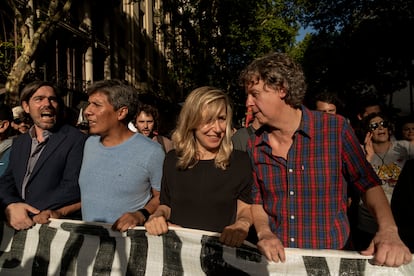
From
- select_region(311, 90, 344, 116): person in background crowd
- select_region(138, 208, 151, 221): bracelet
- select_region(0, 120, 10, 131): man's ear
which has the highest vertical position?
select_region(311, 90, 344, 116): person in background crowd

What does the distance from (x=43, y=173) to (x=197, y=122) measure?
1242 mm

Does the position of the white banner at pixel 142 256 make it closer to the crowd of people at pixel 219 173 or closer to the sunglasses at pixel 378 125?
the crowd of people at pixel 219 173

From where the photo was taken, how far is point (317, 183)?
2.21 metres

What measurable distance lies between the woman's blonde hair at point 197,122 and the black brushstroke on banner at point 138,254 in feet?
1.58

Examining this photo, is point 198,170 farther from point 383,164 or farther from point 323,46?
point 323,46

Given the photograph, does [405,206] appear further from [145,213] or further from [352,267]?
[145,213]

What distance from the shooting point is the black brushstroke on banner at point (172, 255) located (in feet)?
8.02

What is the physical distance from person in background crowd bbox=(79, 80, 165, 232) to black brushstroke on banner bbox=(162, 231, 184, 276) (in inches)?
9.9

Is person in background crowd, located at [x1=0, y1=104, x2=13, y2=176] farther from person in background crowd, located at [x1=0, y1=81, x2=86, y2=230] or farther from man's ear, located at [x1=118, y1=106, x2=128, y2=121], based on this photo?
man's ear, located at [x1=118, y1=106, x2=128, y2=121]

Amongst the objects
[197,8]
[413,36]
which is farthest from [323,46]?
[197,8]

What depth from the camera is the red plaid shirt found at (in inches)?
86.6

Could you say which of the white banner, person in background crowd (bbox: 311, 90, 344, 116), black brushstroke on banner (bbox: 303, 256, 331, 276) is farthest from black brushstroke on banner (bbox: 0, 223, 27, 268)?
person in background crowd (bbox: 311, 90, 344, 116)

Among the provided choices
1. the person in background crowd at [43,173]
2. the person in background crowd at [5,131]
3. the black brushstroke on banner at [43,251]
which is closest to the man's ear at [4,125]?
the person in background crowd at [5,131]

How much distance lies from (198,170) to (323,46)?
70.7 ft
